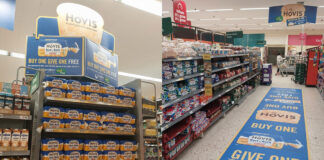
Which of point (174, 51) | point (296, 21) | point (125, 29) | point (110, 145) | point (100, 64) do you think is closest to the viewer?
point (110, 145)

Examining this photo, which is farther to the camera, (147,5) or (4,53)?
(147,5)

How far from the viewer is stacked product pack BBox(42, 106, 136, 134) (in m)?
2.48

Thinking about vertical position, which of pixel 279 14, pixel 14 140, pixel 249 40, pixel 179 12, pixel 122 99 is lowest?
pixel 14 140

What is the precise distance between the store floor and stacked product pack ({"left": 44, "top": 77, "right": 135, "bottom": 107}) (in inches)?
62.6

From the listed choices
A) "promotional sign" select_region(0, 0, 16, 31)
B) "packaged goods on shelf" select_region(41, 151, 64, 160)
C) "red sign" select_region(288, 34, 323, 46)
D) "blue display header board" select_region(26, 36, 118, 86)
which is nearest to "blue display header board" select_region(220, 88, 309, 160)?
"packaged goods on shelf" select_region(41, 151, 64, 160)

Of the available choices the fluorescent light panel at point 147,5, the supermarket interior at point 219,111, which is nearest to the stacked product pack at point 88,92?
the supermarket interior at point 219,111

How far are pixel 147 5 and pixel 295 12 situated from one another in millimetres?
7703

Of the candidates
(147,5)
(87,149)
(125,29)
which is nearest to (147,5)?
(147,5)

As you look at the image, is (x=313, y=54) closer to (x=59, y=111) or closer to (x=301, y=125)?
(x=301, y=125)

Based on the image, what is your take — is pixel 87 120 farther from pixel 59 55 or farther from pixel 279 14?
pixel 279 14

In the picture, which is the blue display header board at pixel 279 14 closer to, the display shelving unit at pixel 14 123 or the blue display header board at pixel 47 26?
the blue display header board at pixel 47 26

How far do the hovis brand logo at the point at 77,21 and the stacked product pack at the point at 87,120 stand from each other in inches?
44.5

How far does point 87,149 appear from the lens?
2.68 meters

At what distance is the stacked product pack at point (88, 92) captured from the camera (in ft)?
8.20
